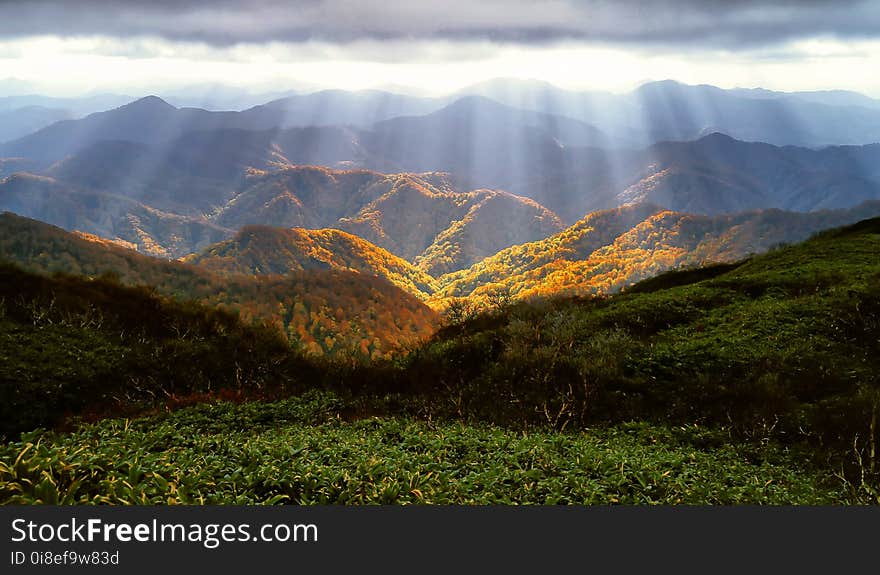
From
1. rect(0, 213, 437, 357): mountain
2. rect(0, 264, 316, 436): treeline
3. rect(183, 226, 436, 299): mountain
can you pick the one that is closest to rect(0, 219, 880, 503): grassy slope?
rect(0, 264, 316, 436): treeline

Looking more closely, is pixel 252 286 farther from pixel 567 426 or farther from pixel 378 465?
pixel 378 465

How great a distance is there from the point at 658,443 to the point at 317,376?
745 centimetres

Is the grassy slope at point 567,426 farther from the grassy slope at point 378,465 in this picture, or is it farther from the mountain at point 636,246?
the mountain at point 636,246

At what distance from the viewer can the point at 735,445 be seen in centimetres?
872

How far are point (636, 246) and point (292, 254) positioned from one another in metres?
101

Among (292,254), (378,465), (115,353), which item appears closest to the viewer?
(378,465)

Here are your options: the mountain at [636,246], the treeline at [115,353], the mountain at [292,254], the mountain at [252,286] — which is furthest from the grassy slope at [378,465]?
the mountain at [636,246]

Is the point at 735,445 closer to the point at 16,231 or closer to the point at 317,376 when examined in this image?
the point at 317,376

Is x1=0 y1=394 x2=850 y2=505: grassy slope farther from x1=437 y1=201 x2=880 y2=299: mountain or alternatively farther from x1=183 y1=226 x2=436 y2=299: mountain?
x1=437 y1=201 x2=880 y2=299: mountain

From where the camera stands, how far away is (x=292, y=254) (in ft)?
460

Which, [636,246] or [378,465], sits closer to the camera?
[378,465]

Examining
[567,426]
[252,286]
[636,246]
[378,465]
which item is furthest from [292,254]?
[378,465]

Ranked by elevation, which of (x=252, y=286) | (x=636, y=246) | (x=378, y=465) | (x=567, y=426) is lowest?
(x=636, y=246)

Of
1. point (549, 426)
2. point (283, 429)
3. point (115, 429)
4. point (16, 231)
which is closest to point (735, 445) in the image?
point (549, 426)
